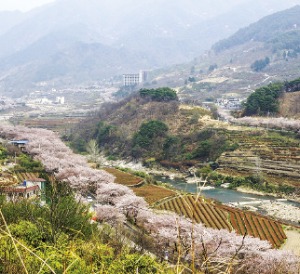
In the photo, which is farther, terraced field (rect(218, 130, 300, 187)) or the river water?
terraced field (rect(218, 130, 300, 187))

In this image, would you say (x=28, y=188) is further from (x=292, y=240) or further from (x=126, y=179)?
(x=292, y=240)

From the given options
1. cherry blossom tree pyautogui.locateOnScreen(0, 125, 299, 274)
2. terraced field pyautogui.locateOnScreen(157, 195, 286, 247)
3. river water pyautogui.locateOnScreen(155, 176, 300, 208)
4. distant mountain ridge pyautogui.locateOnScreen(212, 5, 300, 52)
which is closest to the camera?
cherry blossom tree pyautogui.locateOnScreen(0, 125, 299, 274)

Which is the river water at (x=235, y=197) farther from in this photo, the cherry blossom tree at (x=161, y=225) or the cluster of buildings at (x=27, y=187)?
the cluster of buildings at (x=27, y=187)

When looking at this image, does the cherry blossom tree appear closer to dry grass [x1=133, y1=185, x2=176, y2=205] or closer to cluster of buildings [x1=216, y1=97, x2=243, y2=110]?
dry grass [x1=133, y1=185, x2=176, y2=205]

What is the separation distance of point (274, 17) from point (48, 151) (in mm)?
137793

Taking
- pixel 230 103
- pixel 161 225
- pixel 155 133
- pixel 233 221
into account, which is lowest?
pixel 233 221

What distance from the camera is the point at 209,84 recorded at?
84562 millimetres

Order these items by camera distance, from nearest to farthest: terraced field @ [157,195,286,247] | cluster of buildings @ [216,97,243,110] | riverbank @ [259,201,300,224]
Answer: terraced field @ [157,195,286,247]
riverbank @ [259,201,300,224]
cluster of buildings @ [216,97,243,110]

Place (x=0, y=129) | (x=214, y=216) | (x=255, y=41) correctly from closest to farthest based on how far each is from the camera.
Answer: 1. (x=214, y=216)
2. (x=0, y=129)
3. (x=255, y=41)

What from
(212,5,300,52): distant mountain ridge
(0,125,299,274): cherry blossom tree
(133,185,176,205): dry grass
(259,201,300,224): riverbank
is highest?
(212,5,300,52): distant mountain ridge

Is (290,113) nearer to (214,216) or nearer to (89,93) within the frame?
(214,216)

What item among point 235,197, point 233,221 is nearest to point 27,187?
point 233,221

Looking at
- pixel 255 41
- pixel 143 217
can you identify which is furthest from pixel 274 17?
pixel 143 217

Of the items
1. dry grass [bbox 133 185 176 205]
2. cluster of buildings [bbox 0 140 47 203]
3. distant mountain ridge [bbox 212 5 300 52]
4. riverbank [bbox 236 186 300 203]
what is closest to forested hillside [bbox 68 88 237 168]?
riverbank [bbox 236 186 300 203]
